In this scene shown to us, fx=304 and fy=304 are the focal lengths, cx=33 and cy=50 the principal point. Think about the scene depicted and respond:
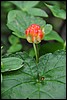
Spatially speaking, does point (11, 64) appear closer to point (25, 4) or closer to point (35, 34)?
point (35, 34)

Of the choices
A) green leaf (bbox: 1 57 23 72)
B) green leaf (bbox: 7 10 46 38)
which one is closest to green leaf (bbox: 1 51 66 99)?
green leaf (bbox: 1 57 23 72)

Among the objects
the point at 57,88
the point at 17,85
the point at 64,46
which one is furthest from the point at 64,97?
the point at 64,46

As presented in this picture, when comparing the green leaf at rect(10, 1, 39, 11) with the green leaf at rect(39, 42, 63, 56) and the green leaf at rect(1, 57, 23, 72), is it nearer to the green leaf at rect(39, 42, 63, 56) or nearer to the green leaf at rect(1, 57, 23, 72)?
the green leaf at rect(39, 42, 63, 56)

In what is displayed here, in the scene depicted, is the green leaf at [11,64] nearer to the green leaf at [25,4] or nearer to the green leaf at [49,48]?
the green leaf at [49,48]

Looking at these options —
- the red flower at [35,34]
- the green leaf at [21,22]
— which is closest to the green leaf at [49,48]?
the green leaf at [21,22]

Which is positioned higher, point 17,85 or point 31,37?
point 31,37

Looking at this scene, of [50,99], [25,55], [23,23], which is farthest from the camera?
[23,23]

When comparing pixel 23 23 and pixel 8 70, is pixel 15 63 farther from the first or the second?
pixel 23 23
